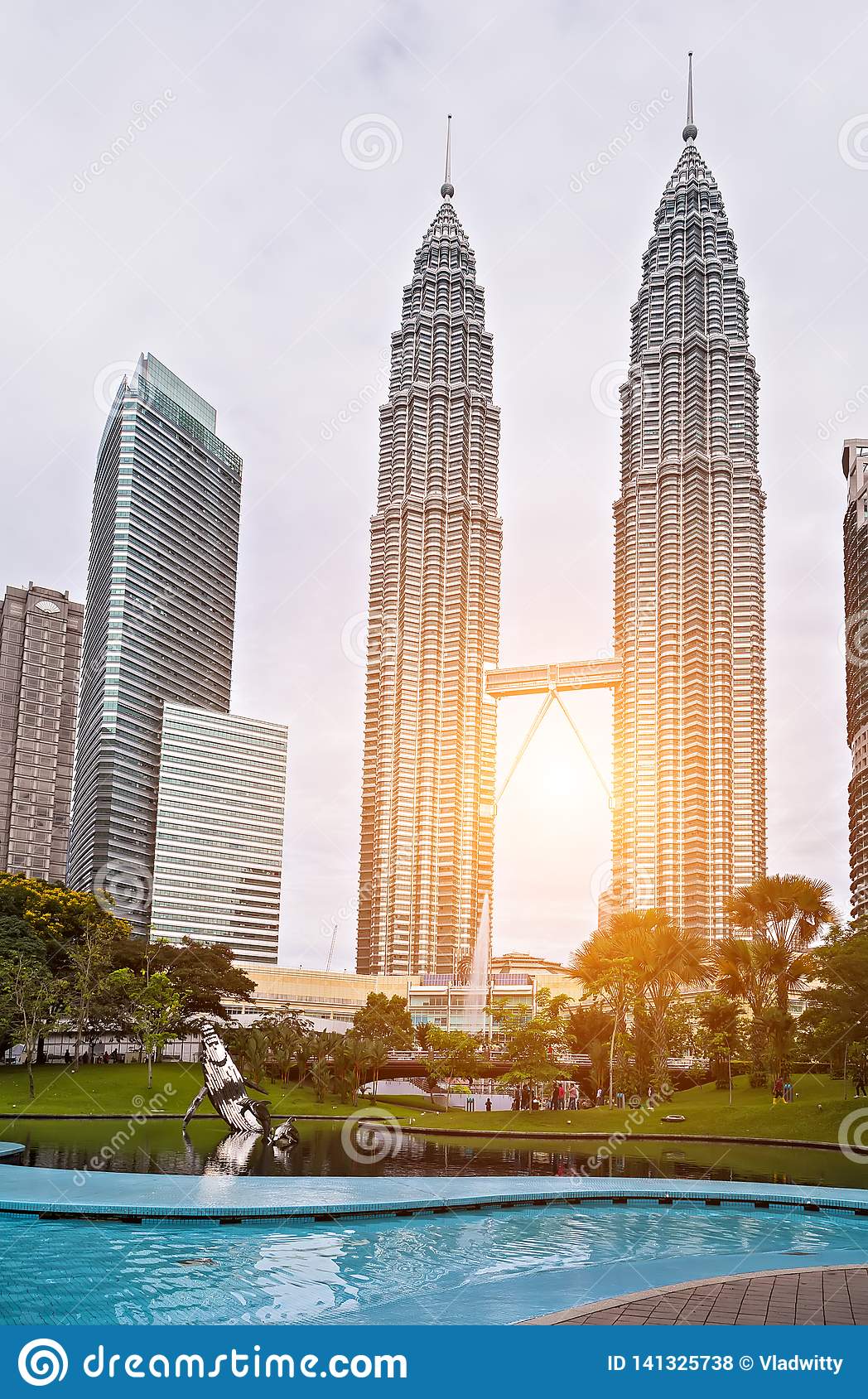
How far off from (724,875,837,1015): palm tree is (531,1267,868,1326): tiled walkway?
38480mm

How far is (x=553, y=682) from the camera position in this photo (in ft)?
547

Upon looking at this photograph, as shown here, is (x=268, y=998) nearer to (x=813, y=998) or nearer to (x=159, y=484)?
(x=159, y=484)

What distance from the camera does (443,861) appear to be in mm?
164500

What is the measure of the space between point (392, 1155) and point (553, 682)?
5299 inches

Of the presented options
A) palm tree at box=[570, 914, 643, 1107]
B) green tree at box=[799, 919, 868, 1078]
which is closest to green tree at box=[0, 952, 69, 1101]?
palm tree at box=[570, 914, 643, 1107]

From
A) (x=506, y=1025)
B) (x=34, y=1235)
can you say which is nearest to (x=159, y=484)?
(x=506, y=1025)

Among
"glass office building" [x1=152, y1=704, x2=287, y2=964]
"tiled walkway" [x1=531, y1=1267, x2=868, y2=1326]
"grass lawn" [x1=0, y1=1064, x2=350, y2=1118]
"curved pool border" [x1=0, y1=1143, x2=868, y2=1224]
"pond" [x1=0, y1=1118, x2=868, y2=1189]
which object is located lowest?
"grass lawn" [x1=0, y1=1064, x2=350, y2=1118]

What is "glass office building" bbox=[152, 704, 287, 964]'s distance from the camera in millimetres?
185750

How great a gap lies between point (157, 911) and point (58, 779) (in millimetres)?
26095

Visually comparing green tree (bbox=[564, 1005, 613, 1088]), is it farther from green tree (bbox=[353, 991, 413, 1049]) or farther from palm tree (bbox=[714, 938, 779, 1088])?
green tree (bbox=[353, 991, 413, 1049])

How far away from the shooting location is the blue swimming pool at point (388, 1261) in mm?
15312

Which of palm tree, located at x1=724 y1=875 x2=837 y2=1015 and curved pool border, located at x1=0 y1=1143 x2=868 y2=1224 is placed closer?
curved pool border, located at x1=0 y1=1143 x2=868 y2=1224

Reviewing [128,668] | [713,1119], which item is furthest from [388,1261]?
[128,668]

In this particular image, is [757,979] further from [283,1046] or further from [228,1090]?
[228,1090]
